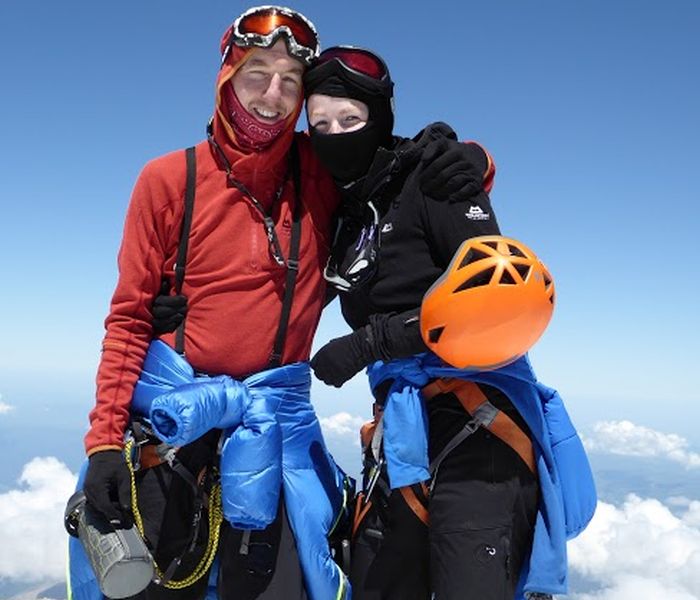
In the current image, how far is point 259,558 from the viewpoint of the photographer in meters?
3.48

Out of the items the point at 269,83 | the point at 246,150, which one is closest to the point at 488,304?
the point at 246,150

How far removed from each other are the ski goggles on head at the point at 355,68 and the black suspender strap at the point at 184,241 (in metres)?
0.90

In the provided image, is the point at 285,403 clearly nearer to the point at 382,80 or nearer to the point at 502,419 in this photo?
the point at 502,419

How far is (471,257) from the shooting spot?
2.93 metres

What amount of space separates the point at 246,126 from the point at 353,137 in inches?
25.5

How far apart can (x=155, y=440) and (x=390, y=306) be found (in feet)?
5.12

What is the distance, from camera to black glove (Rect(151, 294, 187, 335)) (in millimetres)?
3646

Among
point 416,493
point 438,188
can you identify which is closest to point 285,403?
point 416,493

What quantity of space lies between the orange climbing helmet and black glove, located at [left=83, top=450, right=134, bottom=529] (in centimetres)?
180

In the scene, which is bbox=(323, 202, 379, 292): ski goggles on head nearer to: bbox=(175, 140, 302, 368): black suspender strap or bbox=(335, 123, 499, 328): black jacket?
bbox=(335, 123, 499, 328): black jacket

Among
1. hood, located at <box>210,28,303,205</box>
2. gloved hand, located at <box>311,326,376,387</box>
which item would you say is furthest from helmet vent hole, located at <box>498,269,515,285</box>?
hood, located at <box>210,28,303,205</box>

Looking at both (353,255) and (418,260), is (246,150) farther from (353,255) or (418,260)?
(418,260)

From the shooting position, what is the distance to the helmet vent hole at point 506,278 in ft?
9.21

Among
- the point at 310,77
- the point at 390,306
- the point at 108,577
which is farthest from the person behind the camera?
the point at 310,77
